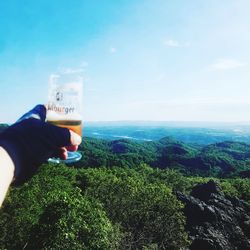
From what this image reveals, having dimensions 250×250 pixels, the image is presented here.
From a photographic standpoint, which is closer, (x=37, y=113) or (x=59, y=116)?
(x=37, y=113)

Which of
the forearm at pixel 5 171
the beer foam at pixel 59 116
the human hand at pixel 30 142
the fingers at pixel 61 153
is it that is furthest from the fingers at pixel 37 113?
the forearm at pixel 5 171

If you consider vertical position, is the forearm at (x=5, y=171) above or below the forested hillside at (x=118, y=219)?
above

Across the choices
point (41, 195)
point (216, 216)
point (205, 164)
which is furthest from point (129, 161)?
point (41, 195)

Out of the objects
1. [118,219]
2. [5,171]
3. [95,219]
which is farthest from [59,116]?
[118,219]

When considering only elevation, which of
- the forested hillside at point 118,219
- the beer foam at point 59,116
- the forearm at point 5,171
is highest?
the beer foam at point 59,116

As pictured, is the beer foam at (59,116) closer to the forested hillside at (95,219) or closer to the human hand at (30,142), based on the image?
the human hand at (30,142)

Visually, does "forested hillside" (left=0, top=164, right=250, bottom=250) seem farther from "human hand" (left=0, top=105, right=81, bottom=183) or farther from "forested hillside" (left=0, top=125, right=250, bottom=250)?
"human hand" (left=0, top=105, right=81, bottom=183)

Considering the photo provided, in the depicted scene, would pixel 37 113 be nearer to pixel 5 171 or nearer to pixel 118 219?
pixel 5 171
